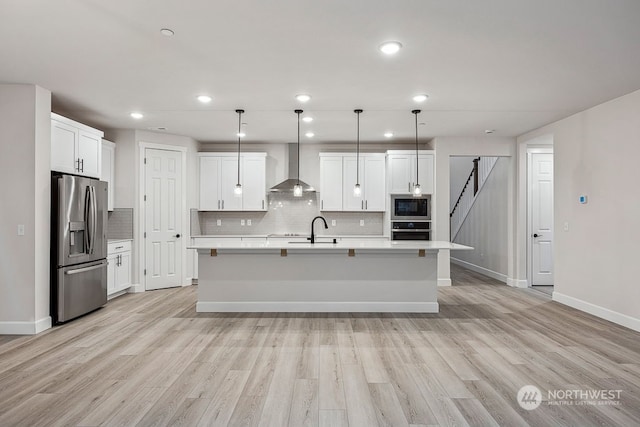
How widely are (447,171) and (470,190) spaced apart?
2702 mm

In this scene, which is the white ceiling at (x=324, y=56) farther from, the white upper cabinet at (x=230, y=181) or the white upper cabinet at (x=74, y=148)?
the white upper cabinet at (x=230, y=181)

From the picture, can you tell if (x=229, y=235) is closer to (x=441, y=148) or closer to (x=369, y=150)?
(x=369, y=150)

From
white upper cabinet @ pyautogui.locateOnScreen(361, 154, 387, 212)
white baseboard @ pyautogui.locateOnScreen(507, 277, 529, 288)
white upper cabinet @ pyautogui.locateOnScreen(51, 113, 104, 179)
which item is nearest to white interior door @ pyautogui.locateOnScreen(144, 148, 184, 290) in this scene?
white upper cabinet @ pyautogui.locateOnScreen(51, 113, 104, 179)

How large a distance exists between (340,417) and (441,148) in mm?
5408

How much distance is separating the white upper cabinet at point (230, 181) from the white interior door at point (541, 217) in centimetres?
497

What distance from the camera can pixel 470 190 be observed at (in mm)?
8891

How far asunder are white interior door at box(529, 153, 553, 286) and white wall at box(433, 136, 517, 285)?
0.31 m

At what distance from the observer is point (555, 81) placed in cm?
380

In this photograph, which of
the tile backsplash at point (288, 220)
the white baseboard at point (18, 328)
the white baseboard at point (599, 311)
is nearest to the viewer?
the white baseboard at point (18, 328)

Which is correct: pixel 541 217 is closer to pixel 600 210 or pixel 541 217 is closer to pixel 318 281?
pixel 600 210

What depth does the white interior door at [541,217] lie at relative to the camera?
6.55m

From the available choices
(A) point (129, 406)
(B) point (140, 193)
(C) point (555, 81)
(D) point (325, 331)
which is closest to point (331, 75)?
(C) point (555, 81)

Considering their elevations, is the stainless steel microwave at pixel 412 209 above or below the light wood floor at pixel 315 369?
above

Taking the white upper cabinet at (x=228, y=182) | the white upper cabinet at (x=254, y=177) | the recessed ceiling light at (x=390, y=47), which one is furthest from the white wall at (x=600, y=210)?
the white upper cabinet at (x=228, y=182)
